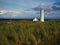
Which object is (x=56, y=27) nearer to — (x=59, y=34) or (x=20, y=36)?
(x=59, y=34)

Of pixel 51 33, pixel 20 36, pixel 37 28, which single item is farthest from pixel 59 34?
pixel 20 36

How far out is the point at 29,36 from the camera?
1284 cm

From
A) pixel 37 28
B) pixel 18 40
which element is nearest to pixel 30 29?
pixel 37 28

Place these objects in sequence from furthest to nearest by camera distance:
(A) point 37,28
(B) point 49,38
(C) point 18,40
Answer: (A) point 37,28
(B) point 49,38
(C) point 18,40

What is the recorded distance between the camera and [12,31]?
515 inches

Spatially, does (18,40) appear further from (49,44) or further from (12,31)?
(49,44)

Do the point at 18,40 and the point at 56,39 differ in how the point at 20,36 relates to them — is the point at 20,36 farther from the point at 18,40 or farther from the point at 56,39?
the point at 56,39

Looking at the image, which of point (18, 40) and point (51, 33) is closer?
point (18, 40)

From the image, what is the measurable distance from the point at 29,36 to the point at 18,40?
817 millimetres

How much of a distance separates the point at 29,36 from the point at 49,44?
4.29 ft

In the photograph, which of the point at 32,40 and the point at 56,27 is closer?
the point at 32,40

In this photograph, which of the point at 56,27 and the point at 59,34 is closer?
the point at 59,34

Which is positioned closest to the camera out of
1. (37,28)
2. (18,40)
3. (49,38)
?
(18,40)

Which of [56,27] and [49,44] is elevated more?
[56,27]
